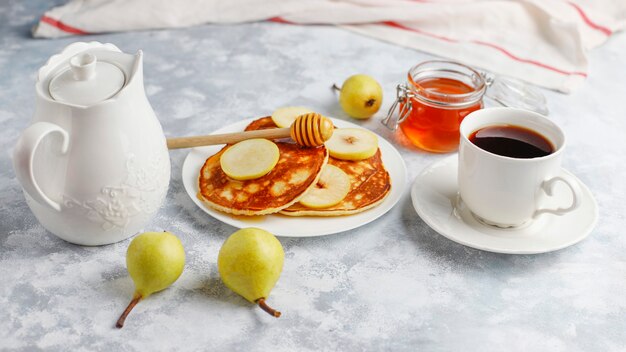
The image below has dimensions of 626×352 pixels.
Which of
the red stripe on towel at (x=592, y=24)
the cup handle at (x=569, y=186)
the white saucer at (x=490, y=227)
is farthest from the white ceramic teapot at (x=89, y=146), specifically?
the red stripe on towel at (x=592, y=24)

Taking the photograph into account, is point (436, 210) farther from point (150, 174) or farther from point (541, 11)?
point (541, 11)

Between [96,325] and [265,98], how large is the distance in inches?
30.4

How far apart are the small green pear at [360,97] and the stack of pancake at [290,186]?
24 cm

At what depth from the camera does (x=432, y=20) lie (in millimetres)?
1926

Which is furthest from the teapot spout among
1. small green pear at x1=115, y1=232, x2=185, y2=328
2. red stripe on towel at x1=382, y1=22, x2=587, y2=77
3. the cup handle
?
red stripe on towel at x1=382, y1=22, x2=587, y2=77

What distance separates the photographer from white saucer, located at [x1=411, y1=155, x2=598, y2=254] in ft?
3.63

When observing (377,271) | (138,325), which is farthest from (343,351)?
(138,325)

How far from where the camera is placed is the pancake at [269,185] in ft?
3.80

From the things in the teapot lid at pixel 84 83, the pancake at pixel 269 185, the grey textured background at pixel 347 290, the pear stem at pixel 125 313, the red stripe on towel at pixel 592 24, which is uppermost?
the teapot lid at pixel 84 83

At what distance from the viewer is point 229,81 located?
1694mm

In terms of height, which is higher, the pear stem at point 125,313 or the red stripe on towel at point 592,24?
the pear stem at point 125,313

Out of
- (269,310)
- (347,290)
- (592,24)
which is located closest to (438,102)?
(347,290)

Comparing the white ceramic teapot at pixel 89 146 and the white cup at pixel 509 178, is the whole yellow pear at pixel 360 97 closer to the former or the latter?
the white cup at pixel 509 178

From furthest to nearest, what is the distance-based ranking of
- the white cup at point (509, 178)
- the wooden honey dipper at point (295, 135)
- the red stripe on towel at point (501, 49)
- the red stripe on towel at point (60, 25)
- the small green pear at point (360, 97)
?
the red stripe on towel at point (60, 25) < the red stripe on towel at point (501, 49) < the small green pear at point (360, 97) < the wooden honey dipper at point (295, 135) < the white cup at point (509, 178)
